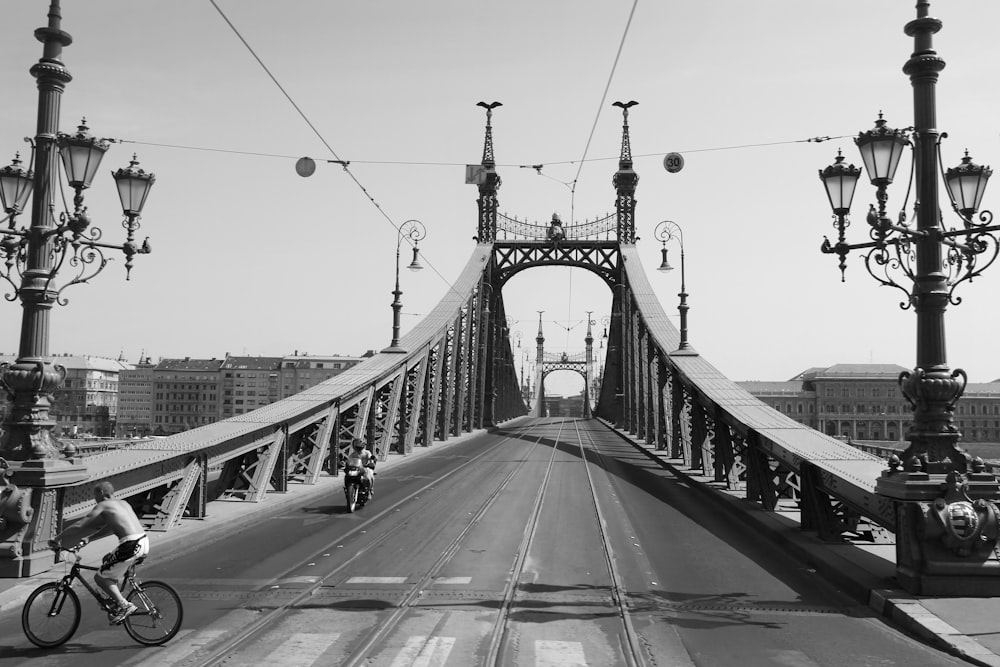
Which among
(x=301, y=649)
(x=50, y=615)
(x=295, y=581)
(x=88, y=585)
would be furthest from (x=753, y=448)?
(x=50, y=615)

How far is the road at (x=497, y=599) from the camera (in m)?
6.59

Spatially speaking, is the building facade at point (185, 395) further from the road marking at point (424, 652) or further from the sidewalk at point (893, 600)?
the road marking at point (424, 652)

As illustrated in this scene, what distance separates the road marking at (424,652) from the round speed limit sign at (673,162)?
15.7 metres

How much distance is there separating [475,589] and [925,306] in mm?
5859

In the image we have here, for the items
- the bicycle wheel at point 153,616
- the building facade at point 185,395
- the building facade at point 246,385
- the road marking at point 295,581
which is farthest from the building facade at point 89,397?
the bicycle wheel at point 153,616

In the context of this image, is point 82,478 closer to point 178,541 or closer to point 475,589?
point 178,541

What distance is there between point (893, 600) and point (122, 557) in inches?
285

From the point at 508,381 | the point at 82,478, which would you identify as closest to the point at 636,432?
the point at 508,381

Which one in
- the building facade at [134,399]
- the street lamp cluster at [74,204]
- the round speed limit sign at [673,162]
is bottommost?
the building facade at [134,399]

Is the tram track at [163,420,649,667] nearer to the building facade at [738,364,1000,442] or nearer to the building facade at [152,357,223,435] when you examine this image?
the building facade at [738,364,1000,442]

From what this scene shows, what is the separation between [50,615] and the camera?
22.2ft

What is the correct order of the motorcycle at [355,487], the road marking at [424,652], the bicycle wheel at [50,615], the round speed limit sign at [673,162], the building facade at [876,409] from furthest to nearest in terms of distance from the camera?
the building facade at [876,409]
the round speed limit sign at [673,162]
the motorcycle at [355,487]
the bicycle wheel at [50,615]
the road marking at [424,652]

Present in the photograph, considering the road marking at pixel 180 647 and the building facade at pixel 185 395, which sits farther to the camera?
the building facade at pixel 185 395

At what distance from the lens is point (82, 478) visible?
9633 mm
